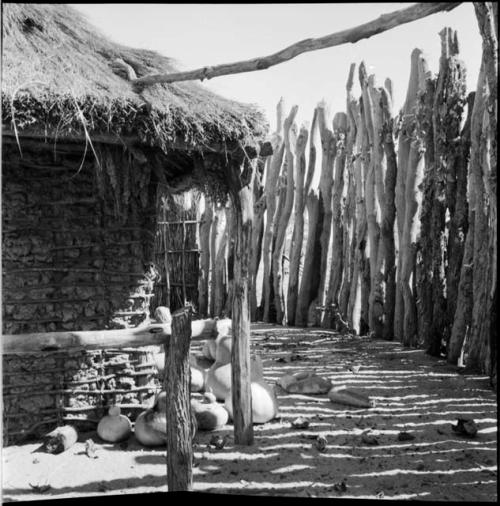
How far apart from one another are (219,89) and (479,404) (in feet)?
10.7

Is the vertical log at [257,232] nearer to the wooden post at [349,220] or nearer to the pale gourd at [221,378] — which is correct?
the wooden post at [349,220]

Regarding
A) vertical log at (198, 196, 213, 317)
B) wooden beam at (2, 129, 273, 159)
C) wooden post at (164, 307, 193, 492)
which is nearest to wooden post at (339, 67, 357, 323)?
vertical log at (198, 196, 213, 317)

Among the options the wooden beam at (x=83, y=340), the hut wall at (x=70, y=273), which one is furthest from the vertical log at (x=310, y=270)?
the wooden beam at (x=83, y=340)

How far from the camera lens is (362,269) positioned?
315 inches

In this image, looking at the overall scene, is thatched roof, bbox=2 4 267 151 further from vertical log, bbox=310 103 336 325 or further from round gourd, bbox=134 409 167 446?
vertical log, bbox=310 103 336 325

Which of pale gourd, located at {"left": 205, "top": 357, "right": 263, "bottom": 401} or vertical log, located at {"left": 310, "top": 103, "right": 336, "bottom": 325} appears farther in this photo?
vertical log, located at {"left": 310, "top": 103, "right": 336, "bottom": 325}

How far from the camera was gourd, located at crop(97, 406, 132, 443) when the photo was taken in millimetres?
4172

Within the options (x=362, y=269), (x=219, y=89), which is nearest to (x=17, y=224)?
(x=219, y=89)

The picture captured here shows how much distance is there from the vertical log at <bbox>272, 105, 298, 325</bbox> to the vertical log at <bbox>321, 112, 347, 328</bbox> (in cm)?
117

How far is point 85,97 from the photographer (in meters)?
3.56

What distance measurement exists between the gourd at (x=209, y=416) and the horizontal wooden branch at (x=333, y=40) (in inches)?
98.3

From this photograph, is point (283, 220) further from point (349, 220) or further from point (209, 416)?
point (209, 416)

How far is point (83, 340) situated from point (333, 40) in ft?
6.54

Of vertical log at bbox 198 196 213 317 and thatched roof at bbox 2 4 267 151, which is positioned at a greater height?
thatched roof at bbox 2 4 267 151
